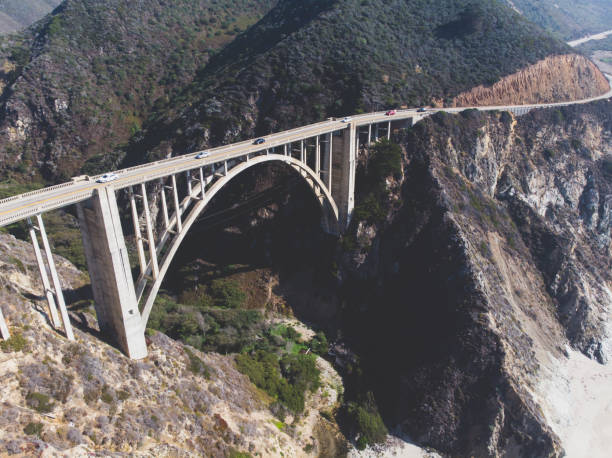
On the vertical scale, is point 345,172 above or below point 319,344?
above

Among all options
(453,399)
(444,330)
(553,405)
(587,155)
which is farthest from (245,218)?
(587,155)

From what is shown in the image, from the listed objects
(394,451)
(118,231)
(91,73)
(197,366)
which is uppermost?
(91,73)

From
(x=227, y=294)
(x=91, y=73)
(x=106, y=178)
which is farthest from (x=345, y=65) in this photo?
(x=106, y=178)

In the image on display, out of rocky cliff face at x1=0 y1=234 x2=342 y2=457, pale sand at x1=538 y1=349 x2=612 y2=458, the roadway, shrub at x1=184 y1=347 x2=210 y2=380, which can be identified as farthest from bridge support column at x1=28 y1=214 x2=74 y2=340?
pale sand at x1=538 y1=349 x2=612 y2=458

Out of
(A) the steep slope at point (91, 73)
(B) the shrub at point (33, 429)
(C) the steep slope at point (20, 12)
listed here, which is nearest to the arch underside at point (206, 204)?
(B) the shrub at point (33, 429)

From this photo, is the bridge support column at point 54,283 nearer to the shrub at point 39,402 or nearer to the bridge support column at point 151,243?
the shrub at point 39,402

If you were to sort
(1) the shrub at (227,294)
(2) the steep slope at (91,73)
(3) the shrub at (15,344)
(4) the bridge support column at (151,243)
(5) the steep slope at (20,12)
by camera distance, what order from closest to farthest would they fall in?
(3) the shrub at (15,344) < (4) the bridge support column at (151,243) < (1) the shrub at (227,294) < (2) the steep slope at (91,73) < (5) the steep slope at (20,12)

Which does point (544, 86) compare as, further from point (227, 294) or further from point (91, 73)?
point (91, 73)
